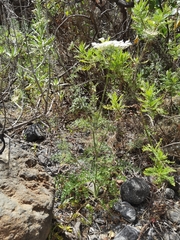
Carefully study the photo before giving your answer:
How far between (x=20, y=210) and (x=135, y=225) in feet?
2.90

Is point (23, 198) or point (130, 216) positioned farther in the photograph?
point (130, 216)

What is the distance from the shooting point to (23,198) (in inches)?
66.6

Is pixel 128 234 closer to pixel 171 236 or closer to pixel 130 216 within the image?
pixel 130 216

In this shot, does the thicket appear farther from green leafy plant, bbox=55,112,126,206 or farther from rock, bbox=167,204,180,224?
rock, bbox=167,204,180,224

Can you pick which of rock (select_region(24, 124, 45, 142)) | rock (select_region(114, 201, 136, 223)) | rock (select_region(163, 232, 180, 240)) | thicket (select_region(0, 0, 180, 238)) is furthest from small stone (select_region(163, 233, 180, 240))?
rock (select_region(24, 124, 45, 142))

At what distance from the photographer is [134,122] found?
264 centimetres

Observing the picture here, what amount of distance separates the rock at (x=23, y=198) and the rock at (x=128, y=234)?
52 centimetres

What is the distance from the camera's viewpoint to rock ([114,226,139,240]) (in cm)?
198

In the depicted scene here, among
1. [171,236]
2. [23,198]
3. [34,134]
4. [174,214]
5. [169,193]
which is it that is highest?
[34,134]

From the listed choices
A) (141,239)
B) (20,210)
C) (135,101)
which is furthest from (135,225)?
(135,101)

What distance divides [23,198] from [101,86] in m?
1.72

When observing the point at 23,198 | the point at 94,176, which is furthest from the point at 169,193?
the point at 23,198

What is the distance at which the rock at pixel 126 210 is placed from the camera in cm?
210

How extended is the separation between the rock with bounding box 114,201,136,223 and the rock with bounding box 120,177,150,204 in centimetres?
5
